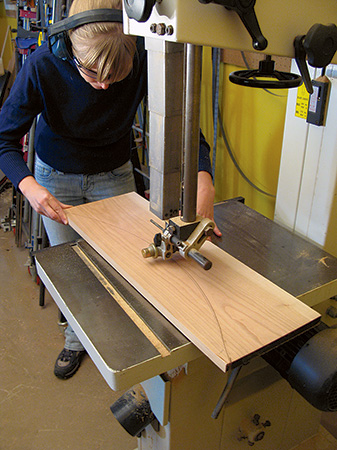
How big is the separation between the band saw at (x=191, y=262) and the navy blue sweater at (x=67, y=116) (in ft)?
1.35

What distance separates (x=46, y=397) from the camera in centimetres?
Result: 179

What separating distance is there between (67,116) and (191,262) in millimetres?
713

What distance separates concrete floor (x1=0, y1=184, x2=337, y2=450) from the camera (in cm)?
161

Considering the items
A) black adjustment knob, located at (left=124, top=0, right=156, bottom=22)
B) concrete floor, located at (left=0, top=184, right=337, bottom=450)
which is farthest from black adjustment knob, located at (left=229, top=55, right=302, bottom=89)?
concrete floor, located at (left=0, top=184, right=337, bottom=450)

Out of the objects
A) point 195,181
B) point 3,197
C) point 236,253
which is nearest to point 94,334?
point 195,181

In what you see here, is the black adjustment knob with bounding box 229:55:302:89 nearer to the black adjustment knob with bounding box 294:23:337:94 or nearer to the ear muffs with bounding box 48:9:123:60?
the black adjustment knob with bounding box 294:23:337:94

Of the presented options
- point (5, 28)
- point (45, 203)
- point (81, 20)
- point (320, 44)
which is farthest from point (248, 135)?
point (5, 28)

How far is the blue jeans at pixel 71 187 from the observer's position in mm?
1529

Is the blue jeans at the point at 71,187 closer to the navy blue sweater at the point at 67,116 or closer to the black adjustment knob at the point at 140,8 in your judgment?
the navy blue sweater at the point at 67,116

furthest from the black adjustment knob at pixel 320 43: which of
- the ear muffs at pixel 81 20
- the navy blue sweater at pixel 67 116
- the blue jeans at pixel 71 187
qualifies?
the blue jeans at pixel 71 187

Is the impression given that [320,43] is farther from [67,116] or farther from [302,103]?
[67,116]

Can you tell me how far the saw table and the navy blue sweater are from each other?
340 millimetres

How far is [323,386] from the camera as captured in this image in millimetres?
748

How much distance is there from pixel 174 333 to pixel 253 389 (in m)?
0.47
